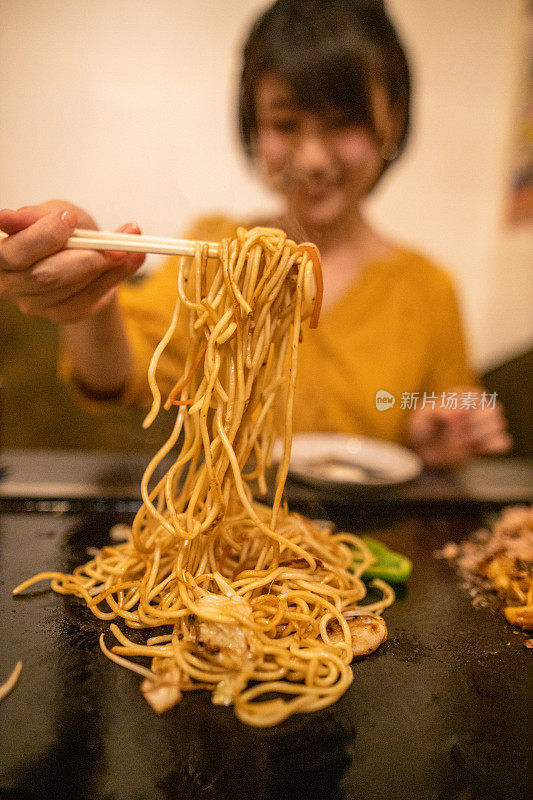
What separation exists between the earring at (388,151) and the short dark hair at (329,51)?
0.19 m

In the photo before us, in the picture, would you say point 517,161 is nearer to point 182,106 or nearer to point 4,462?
point 182,106

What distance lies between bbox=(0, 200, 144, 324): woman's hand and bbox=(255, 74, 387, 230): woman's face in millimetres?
792

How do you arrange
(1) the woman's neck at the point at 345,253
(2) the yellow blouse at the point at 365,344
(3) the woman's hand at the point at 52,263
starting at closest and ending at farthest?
(3) the woman's hand at the point at 52,263, (2) the yellow blouse at the point at 365,344, (1) the woman's neck at the point at 345,253

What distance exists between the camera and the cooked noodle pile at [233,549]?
97 centimetres

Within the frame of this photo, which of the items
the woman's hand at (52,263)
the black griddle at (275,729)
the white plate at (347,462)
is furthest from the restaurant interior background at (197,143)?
the black griddle at (275,729)

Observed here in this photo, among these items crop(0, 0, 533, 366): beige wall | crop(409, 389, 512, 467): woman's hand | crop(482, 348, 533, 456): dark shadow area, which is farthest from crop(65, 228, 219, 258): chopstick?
crop(482, 348, 533, 456): dark shadow area

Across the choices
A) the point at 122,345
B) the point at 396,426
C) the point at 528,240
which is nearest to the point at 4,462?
the point at 122,345

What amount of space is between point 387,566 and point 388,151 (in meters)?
1.74

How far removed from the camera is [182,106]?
318 cm

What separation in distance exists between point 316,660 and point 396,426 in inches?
62.3

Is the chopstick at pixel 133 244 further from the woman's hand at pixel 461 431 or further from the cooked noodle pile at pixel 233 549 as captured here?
the woman's hand at pixel 461 431

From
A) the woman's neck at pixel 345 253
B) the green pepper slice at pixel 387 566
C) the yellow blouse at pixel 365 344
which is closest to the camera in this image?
the green pepper slice at pixel 387 566

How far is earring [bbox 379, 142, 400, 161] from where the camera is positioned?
2.20m

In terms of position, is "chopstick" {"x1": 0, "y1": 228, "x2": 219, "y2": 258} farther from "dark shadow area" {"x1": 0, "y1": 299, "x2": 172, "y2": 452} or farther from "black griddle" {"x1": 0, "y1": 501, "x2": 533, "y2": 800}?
"dark shadow area" {"x1": 0, "y1": 299, "x2": 172, "y2": 452}
